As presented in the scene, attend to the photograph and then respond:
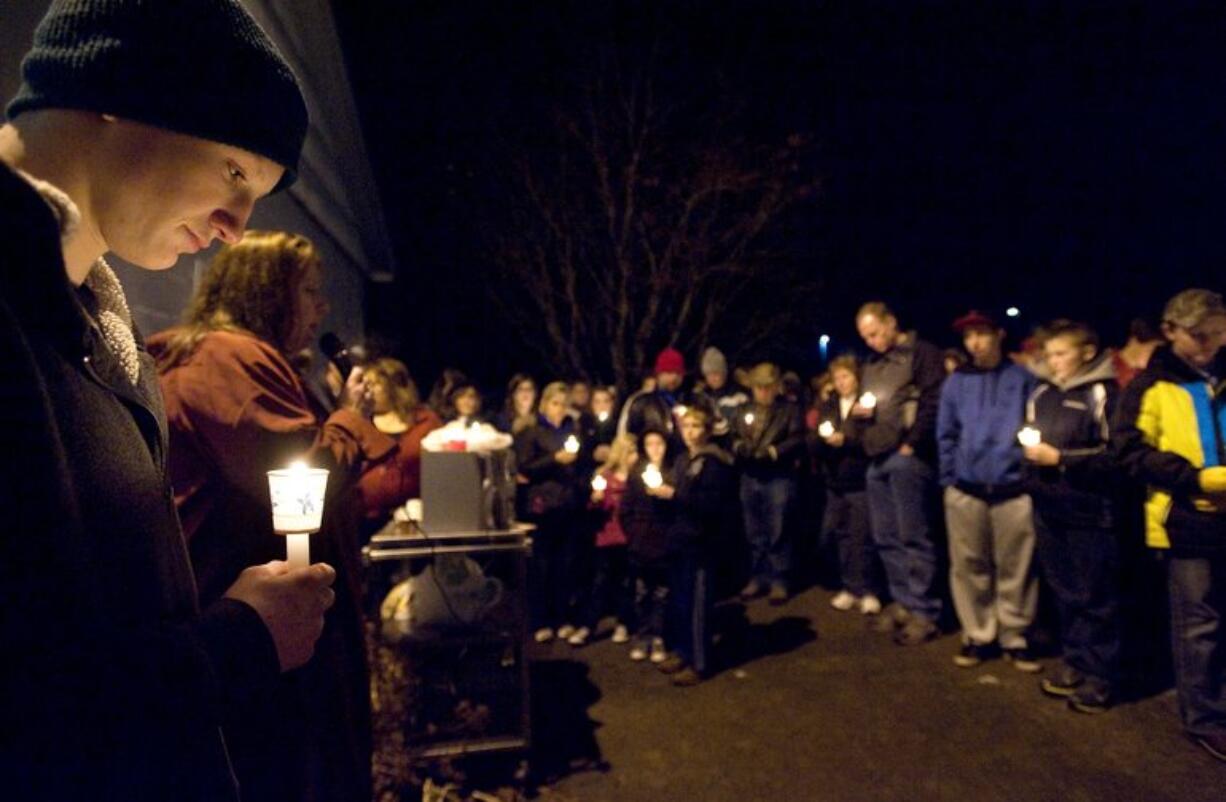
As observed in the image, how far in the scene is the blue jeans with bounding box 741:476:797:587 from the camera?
24.8 feet

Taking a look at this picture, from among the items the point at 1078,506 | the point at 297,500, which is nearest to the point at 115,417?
the point at 297,500

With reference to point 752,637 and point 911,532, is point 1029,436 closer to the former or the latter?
point 911,532

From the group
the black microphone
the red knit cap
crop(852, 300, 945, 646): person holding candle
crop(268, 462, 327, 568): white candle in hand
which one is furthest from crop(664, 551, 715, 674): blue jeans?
crop(268, 462, 327, 568): white candle in hand

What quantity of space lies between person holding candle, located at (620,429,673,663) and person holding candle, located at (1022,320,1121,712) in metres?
2.57

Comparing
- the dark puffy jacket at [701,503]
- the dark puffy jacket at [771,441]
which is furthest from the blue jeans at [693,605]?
the dark puffy jacket at [771,441]

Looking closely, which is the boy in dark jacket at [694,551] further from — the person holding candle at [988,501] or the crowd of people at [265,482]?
the person holding candle at [988,501]

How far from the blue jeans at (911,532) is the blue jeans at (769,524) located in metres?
1.31

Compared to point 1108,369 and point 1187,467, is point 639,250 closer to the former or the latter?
point 1108,369

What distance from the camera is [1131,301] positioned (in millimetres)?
19922

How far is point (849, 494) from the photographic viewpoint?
7.08 meters

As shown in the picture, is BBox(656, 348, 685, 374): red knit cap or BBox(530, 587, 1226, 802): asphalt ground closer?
BBox(530, 587, 1226, 802): asphalt ground

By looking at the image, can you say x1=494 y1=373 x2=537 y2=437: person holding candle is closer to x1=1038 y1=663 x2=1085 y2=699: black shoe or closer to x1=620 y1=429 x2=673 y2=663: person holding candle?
x1=620 y1=429 x2=673 y2=663: person holding candle

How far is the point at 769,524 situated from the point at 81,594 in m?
7.24

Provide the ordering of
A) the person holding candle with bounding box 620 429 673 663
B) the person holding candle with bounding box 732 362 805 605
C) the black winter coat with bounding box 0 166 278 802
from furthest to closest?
1. the person holding candle with bounding box 732 362 805 605
2. the person holding candle with bounding box 620 429 673 663
3. the black winter coat with bounding box 0 166 278 802
